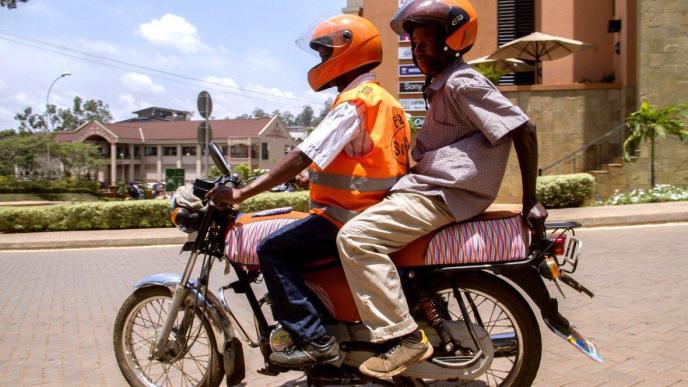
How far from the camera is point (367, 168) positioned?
2834 mm

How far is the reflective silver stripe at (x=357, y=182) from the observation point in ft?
9.35

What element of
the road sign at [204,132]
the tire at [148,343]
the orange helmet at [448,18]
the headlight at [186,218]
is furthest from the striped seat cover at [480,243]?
the road sign at [204,132]

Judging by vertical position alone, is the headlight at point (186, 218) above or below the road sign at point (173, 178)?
below

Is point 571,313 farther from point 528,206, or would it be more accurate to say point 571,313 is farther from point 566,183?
point 566,183

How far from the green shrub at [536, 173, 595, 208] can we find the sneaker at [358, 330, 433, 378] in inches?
433

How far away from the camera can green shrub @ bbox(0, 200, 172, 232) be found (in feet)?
45.7

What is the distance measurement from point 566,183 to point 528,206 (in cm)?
1106

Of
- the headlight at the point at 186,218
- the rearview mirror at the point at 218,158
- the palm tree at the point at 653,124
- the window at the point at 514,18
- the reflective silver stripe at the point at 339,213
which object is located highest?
the window at the point at 514,18

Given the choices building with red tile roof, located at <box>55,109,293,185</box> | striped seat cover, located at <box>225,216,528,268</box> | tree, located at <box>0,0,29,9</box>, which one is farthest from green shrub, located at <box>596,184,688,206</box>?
building with red tile roof, located at <box>55,109,293,185</box>

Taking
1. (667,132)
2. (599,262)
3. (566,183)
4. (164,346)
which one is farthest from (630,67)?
(164,346)

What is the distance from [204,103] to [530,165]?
1039cm

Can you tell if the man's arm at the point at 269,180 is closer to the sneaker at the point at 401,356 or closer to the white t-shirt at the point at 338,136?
the white t-shirt at the point at 338,136

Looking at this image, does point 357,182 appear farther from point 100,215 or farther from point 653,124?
point 653,124

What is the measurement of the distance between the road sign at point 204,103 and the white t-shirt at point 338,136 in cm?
990
